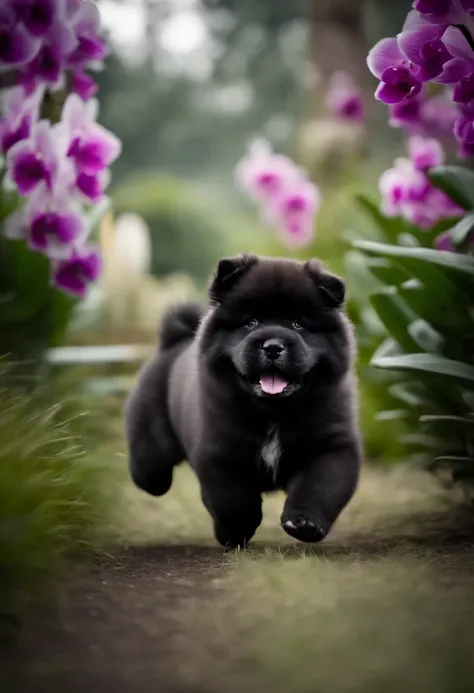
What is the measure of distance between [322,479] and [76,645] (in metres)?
1.11

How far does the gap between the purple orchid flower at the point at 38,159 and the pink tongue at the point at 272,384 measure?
1211mm

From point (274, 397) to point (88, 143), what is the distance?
1.34m

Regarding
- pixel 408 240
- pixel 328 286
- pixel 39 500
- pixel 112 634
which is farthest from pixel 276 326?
pixel 408 240

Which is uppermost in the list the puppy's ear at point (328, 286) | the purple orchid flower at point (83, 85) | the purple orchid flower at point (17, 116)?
the purple orchid flower at point (83, 85)

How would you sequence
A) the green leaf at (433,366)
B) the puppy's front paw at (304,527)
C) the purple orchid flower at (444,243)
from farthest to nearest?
the purple orchid flower at (444,243), the green leaf at (433,366), the puppy's front paw at (304,527)

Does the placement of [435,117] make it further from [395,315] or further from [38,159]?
[38,159]

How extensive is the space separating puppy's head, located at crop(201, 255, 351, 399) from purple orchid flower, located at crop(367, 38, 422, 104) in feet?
1.96

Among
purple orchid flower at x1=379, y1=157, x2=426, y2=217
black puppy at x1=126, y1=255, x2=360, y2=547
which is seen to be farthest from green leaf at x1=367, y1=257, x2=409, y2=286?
black puppy at x1=126, y1=255, x2=360, y2=547

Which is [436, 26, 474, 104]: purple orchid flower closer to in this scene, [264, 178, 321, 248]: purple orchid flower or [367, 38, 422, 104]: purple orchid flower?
[367, 38, 422, 104]: purple orchid flower

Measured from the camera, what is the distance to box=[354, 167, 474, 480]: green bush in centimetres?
339

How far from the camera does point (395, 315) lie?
12.8ft

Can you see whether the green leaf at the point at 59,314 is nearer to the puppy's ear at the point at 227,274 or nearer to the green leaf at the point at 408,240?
the puppy's ear at the point at 227,274

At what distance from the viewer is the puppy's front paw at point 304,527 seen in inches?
111

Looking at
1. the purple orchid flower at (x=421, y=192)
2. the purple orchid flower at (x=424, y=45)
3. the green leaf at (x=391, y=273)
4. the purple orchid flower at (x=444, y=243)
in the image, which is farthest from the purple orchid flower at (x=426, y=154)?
the purple orchid flower at (x=424, y=45)
